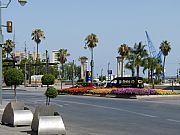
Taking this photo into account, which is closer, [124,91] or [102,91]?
[124,91]

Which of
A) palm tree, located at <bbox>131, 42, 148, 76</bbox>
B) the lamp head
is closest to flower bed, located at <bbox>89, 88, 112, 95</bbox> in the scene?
the lamp head

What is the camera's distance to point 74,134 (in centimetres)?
1509

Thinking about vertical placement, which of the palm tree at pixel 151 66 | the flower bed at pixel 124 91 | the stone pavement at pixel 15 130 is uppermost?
the palm tree at pixel 151 66

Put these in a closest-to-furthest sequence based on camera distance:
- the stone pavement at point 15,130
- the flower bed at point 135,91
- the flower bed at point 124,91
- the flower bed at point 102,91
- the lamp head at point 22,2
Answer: the stone pavement at point 15,130 → the lamp head at point 22,2 → the flower bed at point 135,91 → the flower bed at point 124,91 → the flower bed at point 102,91

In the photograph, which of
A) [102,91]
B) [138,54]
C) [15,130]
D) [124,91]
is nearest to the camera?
[15,130]

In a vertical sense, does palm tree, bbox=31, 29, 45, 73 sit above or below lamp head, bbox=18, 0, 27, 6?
above

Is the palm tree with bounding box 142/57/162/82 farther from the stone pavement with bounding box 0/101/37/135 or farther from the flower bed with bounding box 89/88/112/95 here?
the stone pavement with bounding box 0/101/37/135

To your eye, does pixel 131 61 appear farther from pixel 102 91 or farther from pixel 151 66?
pixel 102 91

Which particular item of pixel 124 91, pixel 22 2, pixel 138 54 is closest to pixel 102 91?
pixel 124 91

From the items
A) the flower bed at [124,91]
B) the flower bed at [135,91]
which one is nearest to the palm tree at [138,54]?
the flower bed at [124,91]

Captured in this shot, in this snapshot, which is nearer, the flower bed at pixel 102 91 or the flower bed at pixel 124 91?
the flower bed at pixel 124 91

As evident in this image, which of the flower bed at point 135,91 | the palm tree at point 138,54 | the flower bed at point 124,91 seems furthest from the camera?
the palm tree at point 138,54

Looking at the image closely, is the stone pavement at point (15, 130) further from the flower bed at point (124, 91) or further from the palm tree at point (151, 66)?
the palm tree at point (151, 66)

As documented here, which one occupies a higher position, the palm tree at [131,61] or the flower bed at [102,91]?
the palm tree at [131,61]
